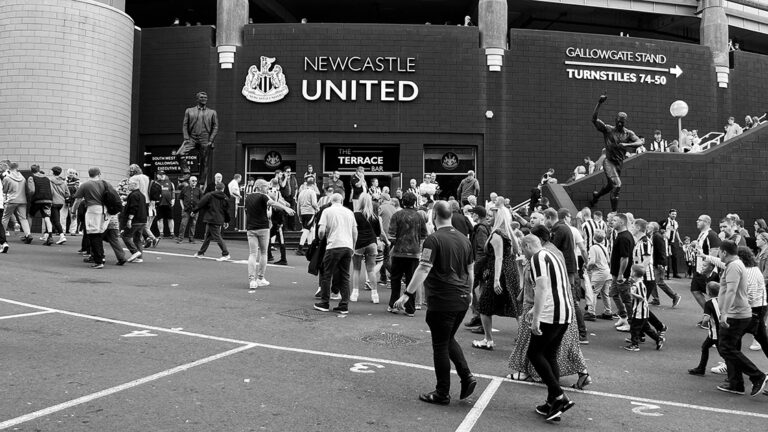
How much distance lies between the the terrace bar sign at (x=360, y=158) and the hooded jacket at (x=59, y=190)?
10.4 meters

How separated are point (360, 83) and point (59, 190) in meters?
11.8

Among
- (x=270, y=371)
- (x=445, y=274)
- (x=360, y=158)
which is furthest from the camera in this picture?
(x=360, y=158)

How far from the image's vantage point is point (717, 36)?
27.0 metres

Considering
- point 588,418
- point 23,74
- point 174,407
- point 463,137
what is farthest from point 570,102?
point 174,407

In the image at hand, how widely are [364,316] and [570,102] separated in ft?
59.7

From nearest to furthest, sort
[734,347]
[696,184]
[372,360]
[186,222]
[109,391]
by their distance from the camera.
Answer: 1. [109,391]
2. [734,347]
3. [372,360]
4. [186,222]
5. [696,184]

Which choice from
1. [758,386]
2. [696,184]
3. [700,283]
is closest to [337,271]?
[758,386]

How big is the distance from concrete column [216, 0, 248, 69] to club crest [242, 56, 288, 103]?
97 cm

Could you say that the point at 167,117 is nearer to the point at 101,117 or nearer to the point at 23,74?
the point at 101,117

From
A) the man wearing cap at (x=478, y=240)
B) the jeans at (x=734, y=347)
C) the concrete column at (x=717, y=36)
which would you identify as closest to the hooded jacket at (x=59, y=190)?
the man wearing cap at (x=478, y=240)

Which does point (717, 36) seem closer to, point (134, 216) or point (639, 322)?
point (639, 322)

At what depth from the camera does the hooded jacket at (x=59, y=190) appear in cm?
1568

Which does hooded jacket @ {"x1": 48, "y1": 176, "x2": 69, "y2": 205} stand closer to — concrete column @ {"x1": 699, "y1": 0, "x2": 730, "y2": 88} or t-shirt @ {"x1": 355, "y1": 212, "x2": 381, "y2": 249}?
t-shirt @ {"x1": 355, "y1": 212, "x2": 381, "y2": 249}

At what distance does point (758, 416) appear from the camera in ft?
20.7
